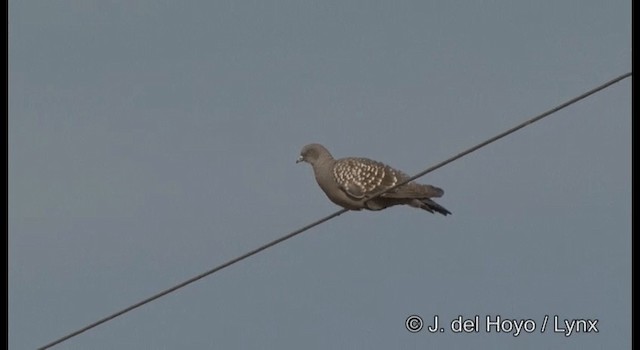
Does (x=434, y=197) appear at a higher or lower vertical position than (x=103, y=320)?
higher

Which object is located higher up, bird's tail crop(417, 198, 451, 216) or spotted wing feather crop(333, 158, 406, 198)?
spotted wing feather crop(333, 158, 406, 198)

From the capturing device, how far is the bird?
12180 mm

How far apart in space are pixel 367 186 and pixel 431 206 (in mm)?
557

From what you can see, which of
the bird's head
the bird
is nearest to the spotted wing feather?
the bird

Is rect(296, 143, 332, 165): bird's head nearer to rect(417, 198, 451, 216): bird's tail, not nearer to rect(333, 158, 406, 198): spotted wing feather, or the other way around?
rect(333, 158, 406, 198): spotted wing feather

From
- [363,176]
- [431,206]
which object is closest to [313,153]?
[363,176]

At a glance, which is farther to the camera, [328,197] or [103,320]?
[328,197]

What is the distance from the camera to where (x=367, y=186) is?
12.5 m

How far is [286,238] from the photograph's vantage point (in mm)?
8984
